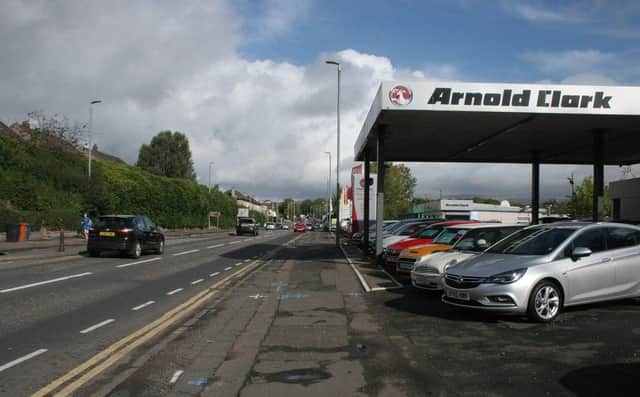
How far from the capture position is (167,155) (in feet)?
285

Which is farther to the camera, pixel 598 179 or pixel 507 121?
pixel 598 179

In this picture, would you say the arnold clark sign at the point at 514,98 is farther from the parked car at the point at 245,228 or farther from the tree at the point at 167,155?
the tree at the point at 167,155

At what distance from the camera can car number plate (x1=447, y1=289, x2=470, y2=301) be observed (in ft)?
28.7

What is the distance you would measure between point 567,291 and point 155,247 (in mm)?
17801

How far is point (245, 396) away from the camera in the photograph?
5184 millimetres

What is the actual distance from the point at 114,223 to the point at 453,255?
45.9 ft

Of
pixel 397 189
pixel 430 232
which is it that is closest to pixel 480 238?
pixel 430 232

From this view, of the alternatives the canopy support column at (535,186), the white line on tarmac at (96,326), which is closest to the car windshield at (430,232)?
the canopy support column at (535,186)

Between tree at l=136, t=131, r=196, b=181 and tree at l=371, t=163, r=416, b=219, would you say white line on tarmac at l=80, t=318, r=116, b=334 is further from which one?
tree at l=136, t=131, r=196, b=181

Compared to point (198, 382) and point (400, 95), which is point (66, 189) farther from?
point (198, 382)

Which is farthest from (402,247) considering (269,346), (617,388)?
(617,388)

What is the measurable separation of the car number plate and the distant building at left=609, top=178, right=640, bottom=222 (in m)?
21.7

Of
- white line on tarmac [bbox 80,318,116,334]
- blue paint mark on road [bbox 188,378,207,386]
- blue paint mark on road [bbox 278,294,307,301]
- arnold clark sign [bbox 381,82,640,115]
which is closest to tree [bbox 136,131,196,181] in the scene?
arnold clark sign [bbox 381,82,640,115]

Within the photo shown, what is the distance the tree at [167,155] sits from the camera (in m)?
85.8
